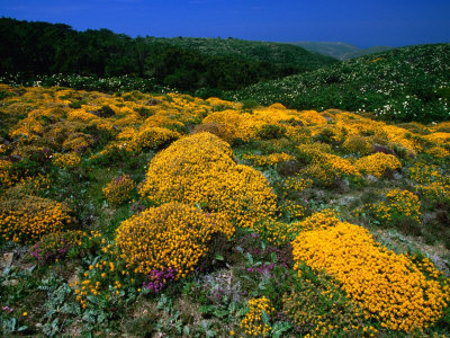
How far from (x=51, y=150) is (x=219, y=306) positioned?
964 centimetres

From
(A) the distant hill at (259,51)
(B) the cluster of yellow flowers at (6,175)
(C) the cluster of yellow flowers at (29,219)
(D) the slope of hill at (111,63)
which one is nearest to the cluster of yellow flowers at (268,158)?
(C) the cluster of yellow flowers at (29,219)

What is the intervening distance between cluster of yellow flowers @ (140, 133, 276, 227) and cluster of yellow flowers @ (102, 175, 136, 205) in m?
0.45

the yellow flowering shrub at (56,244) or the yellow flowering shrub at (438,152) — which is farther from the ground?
the yellow flowering shrub at (438,152)

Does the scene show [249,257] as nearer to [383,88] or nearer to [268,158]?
[268,158]

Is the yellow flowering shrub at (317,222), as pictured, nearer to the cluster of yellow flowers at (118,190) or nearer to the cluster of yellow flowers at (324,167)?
the cluster of yellow flowers at (324,167)

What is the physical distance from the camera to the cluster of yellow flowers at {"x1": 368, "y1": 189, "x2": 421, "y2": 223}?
777 cm

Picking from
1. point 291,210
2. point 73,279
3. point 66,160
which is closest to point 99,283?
point 73,279

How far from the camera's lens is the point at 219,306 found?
5172mm

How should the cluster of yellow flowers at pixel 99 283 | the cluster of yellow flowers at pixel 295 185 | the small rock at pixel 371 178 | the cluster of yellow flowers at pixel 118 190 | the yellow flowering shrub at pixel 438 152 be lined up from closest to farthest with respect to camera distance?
the cluster of yellow flowers at pixel 99 283 < the cluster of yellow flowers at pixel 118 190 < the cluster of yellow flowers at pixel 295 185 < the small rock at pixel 371 178 < the yellow flowering shrub at pixel 438 152

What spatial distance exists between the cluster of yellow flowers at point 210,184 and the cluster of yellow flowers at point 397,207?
3.40m

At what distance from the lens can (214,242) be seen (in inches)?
246

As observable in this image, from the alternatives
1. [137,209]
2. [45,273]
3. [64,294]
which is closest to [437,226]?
[137,209]

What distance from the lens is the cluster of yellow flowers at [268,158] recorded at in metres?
10.4

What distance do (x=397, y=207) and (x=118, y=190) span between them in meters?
9.21
